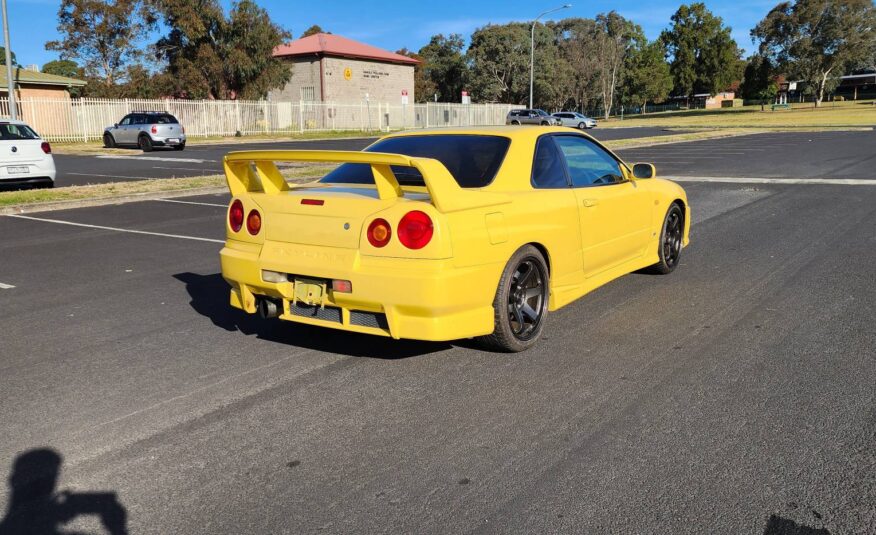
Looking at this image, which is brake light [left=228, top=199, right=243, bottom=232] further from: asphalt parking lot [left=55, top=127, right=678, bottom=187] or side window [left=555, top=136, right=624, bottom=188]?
asphalt parking lot [left=55, top=127, right=678, bottom=187]

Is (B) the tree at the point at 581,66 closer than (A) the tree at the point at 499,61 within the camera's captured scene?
No

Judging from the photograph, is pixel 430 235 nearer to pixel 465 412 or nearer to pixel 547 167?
pixel 465 412

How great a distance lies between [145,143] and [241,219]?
86.2 feet

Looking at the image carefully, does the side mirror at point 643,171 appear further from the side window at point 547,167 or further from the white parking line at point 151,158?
the white parking line at point 151,158

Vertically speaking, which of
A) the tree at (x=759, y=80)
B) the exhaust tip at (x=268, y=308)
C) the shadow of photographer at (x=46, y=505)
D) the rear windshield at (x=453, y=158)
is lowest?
the shadow of photographer at (x=46, y=505)

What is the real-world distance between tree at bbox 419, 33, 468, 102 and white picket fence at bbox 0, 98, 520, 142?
87.7ft

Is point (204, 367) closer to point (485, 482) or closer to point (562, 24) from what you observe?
point (485, 482)

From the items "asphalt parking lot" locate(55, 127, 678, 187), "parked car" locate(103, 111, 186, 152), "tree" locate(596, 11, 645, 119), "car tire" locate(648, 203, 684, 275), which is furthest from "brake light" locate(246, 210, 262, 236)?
"tree" locate(596, 11, 645, 119)

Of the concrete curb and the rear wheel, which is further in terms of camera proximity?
the rear wheel

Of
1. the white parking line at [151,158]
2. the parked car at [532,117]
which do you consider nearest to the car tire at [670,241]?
the white parking line at [151,158]

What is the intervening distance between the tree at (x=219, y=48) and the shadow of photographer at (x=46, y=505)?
45767 millimetres

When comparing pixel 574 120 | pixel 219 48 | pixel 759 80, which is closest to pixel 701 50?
pixel 759 80

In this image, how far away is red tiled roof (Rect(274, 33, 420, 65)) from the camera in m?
52.6

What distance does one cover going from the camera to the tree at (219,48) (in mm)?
45062
